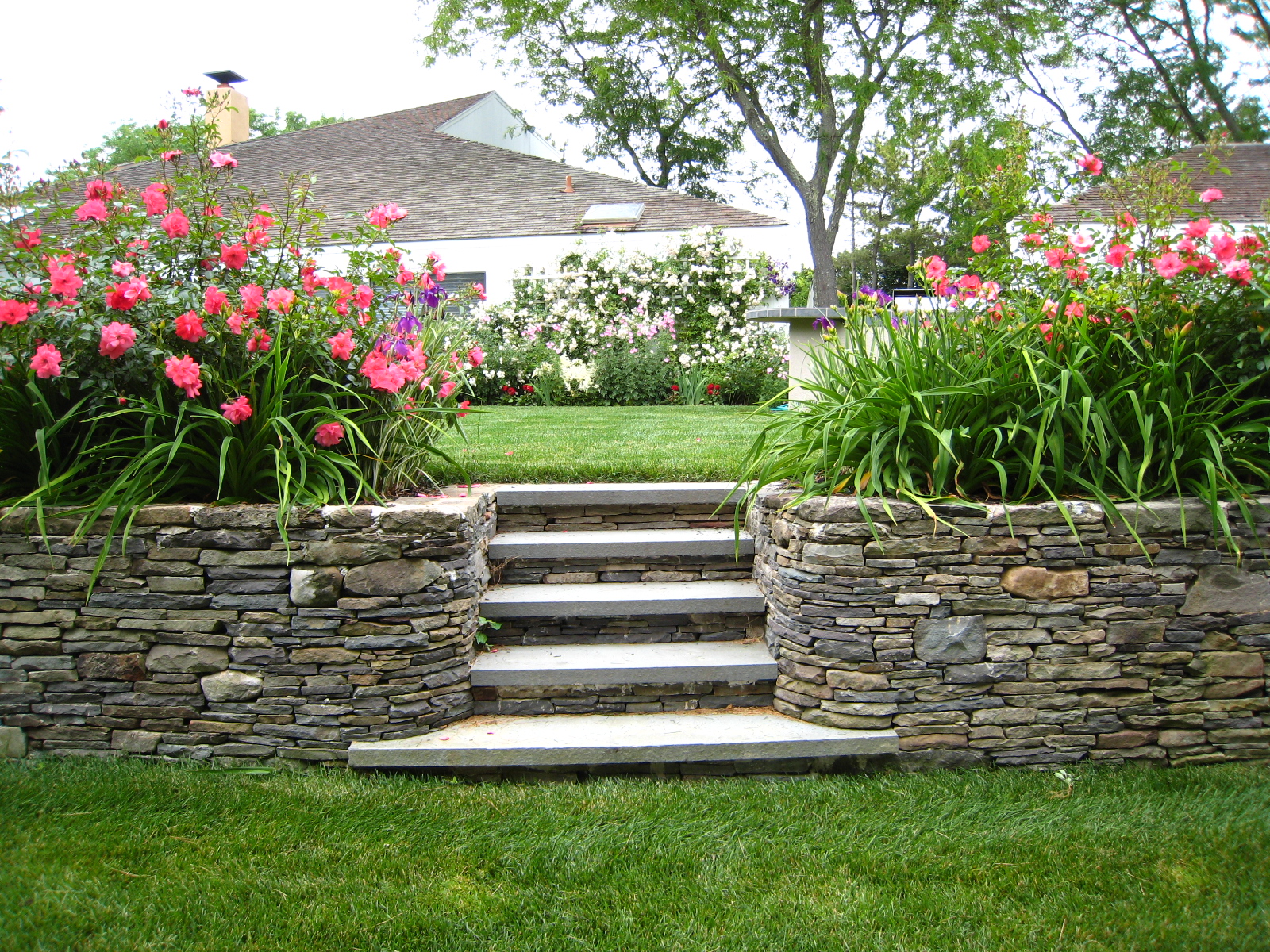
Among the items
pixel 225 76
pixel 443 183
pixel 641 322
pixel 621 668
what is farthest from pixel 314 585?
pixel 225 76

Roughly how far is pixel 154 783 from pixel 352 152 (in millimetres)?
17932

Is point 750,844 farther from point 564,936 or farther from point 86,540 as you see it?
point 86,540

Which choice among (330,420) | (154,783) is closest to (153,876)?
(154,783)

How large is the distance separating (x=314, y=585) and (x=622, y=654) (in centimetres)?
117

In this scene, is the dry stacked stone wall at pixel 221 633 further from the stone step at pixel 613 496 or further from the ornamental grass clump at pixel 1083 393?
the ornamental grass clump at pixel 1083 393

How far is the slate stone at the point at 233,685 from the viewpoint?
119 inches

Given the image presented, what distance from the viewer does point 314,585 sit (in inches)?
117

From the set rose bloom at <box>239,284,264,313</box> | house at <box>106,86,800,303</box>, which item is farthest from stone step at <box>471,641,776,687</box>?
house at <box>106,86,800,303</box>

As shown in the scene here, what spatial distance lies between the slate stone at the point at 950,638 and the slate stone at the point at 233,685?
7.55ft

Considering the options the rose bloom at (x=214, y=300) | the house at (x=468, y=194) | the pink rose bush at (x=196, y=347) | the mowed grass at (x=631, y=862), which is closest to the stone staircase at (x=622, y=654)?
the mowed grass at (x=631, y=862)

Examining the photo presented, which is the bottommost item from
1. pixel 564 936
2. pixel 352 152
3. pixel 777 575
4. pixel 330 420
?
pixel 564 936

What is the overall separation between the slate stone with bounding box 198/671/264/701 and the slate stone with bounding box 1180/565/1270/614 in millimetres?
3250

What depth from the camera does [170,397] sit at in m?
3.25

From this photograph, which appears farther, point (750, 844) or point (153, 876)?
point (750, 844)
